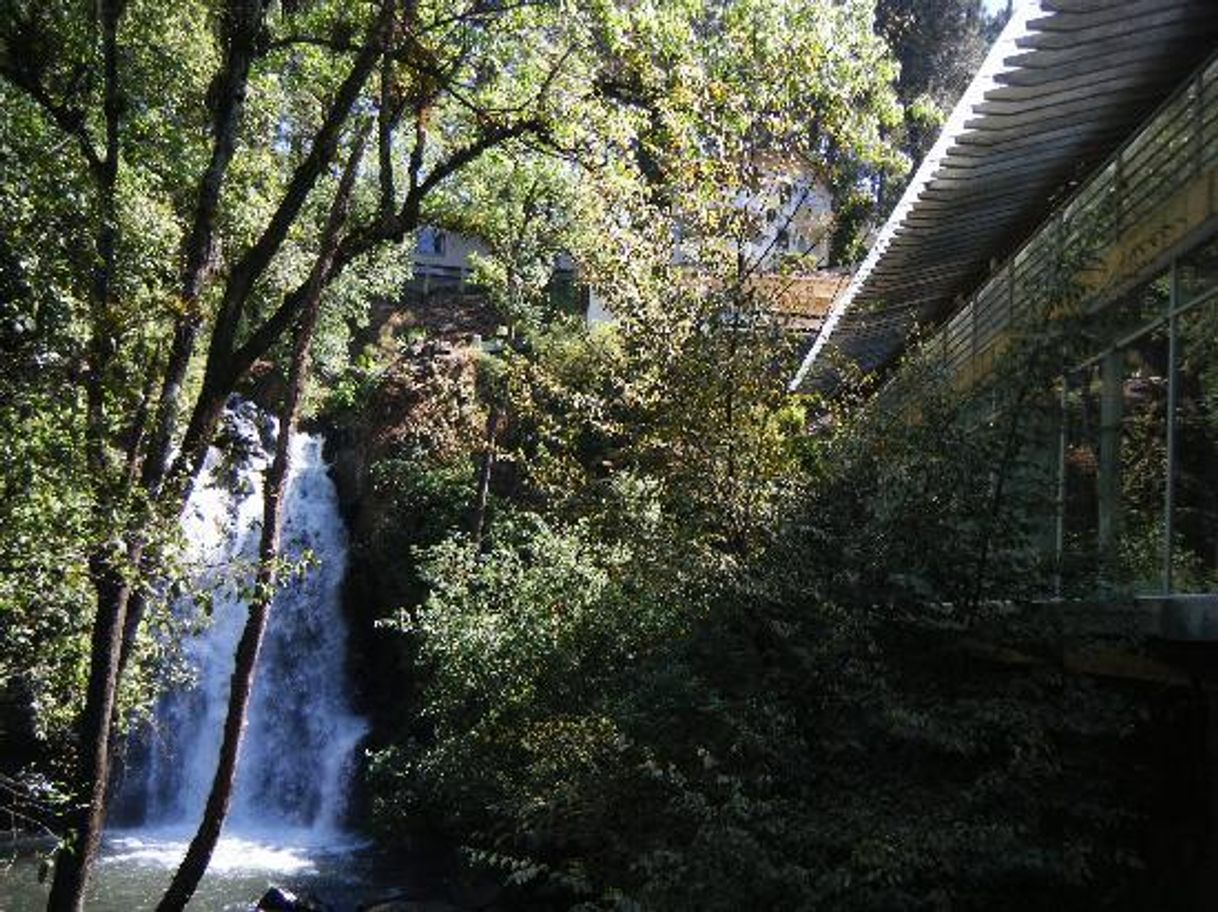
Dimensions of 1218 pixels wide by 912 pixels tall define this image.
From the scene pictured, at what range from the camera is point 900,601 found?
7180 mm

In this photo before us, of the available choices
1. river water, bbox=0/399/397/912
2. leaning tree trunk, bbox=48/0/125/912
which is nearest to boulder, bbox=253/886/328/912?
river water, bbox=0/399/397/912

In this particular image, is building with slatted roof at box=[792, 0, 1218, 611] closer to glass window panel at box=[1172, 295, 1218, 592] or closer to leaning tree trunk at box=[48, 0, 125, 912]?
glass window panel at box=[1172, 295, 1218, 592]

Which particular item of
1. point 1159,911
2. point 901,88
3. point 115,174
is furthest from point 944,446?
point 901,88

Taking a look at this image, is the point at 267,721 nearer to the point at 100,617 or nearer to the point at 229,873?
the point at 229,873

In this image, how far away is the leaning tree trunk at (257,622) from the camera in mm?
10266

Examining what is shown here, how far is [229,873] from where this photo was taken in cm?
1636

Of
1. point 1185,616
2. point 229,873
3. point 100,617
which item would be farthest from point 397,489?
point 1185,616

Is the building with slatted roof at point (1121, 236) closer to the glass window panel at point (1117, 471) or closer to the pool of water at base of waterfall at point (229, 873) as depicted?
the glass window panel at point (1117, 471)

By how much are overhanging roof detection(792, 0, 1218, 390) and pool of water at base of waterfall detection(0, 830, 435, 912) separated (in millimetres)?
9261

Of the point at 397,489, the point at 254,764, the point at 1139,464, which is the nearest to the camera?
the point at 1139,464

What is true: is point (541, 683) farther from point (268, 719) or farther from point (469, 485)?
point (469, 485)

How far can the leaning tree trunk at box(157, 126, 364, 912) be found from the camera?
1027 centimetres

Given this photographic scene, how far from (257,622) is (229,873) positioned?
646cm

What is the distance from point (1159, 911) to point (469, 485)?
17788 mm
